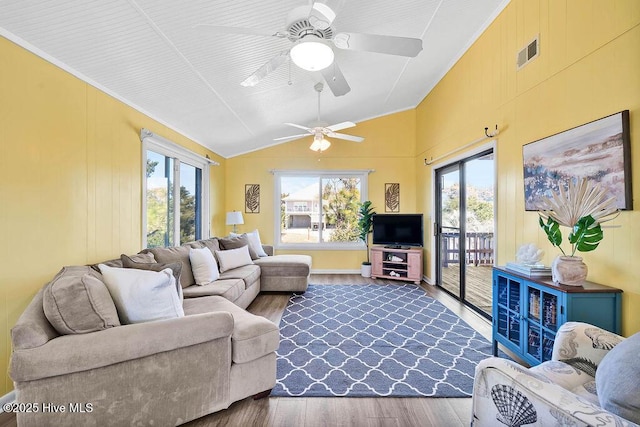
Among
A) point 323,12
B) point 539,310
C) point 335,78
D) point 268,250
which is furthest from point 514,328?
point 268,250

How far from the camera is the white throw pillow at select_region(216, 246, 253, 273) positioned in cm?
399

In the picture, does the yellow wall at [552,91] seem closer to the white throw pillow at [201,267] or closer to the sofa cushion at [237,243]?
the white throw pillow at [201,267]

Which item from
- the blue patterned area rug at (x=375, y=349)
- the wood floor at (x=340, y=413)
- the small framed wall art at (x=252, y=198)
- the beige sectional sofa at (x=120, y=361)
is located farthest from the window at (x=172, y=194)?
the wood floor at (x=340, y=413)

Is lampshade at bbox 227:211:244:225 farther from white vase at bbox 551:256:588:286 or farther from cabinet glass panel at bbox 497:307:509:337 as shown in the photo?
white vase at bbox 551:256:588:286

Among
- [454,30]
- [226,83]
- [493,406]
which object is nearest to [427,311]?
[493,406]

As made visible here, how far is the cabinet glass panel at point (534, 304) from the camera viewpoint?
210 cm

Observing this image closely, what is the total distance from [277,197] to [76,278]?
462 centimetres

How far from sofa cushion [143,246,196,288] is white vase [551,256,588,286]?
336 centimetres

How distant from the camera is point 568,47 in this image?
88.0 inches

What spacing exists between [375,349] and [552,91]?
2.78 metres

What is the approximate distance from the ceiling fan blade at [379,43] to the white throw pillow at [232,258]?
3.12m

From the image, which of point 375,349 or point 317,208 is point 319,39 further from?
point 317,208

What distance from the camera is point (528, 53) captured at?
268cm

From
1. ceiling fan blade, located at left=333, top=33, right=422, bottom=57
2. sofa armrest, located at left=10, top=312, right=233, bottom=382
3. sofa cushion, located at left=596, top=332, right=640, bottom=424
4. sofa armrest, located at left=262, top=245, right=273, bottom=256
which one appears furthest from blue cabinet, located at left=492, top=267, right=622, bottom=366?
sofa armrest, located at left=262, top=245, right=273, bottom=256
